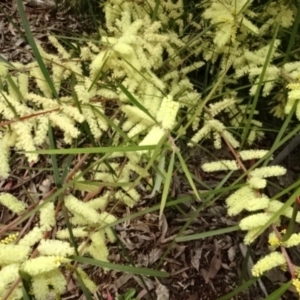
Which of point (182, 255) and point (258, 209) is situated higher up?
point (258, 209)

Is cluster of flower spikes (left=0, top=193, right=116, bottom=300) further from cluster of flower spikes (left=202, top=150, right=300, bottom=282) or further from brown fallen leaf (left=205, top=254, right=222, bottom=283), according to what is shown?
brown fallen leaf (left=205, top=254, right=222, bottom=283)

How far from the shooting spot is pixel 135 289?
5.78 feet

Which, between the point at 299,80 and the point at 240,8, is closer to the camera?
the point at 299,80

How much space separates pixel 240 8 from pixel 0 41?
1353 mm

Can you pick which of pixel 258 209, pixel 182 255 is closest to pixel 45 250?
pixel 258 209

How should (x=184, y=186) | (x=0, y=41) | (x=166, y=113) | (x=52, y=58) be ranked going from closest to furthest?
(x=166, y=113), (x=52, y=58), (x=184, y=186), (x=0, y=41)

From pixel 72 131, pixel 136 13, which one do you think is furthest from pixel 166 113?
pixel 136 13

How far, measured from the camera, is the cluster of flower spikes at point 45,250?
0.97m

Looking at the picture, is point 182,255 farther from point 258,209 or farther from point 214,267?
point 258,209

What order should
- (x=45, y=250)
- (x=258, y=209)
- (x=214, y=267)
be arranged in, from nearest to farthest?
(x=45, y=250), (x=258, y=209), (x=214, y=267)

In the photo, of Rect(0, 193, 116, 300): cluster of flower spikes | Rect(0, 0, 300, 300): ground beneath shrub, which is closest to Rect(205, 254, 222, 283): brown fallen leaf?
Rect(0, 0, 300, 300): ground beneath shrub

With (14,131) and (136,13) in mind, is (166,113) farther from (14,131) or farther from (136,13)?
(136,13)

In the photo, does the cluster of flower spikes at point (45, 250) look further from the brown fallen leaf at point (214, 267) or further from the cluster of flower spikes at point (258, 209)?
the brown fallen leaf at point (214, 267)

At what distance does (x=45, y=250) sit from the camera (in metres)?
1.01
